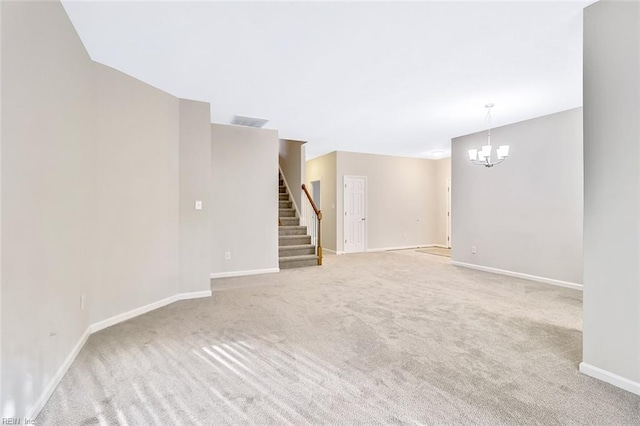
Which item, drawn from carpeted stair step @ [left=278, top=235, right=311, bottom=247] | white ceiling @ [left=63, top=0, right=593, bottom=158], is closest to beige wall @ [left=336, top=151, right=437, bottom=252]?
carpeted stair step @ [left=278, top=235, right=311, bottom=247]

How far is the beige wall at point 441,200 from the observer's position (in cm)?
877

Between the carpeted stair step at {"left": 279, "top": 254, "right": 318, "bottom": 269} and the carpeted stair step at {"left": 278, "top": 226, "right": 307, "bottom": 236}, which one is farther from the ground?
the carpeted stair step at {"left": 278, "top": 226, "right": 307, "bottom": 236}

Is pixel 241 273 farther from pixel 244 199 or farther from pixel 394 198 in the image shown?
pixel 394 198

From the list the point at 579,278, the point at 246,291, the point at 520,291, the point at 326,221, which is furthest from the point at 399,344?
the point at 326,221

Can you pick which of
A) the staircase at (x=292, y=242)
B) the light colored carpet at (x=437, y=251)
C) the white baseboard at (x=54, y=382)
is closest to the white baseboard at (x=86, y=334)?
the white baseboard at (x=54, y=382)

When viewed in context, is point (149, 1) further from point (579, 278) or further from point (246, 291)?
point (579, 278)

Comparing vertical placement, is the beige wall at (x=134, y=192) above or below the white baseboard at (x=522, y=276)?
above

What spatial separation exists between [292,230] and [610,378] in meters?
5.39

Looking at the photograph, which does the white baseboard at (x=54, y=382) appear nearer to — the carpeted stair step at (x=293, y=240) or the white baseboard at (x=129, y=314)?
the white baseboard at (x=129, y=314)

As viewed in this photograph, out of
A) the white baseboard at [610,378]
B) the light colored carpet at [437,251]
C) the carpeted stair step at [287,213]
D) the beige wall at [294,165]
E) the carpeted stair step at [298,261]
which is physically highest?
the beige wall at [294,165]

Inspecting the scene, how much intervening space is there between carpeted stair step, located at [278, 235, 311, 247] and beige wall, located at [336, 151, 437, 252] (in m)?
1.36

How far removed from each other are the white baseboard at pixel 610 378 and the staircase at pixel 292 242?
454 cm

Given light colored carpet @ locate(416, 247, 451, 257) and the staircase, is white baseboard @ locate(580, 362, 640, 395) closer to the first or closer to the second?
the staircase

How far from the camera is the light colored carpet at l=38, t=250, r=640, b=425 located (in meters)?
1.73
